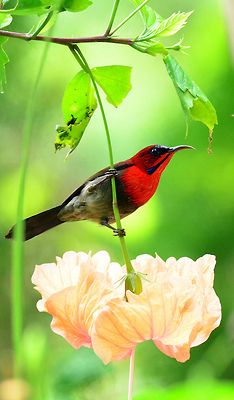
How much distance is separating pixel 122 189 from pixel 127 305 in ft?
0.25

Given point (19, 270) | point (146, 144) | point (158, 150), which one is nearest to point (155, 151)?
point (158, 150)

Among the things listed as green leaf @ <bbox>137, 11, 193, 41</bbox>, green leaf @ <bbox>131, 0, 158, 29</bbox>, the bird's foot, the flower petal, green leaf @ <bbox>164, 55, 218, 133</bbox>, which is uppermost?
green leaf @ <bbox>131, 0, 158, 29</bbox>

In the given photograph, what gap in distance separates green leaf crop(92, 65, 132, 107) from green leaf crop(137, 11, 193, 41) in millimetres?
25

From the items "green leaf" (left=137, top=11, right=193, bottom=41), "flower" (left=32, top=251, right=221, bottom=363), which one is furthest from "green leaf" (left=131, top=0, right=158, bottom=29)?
"flower" (left=32, top=251, right=221, bottom=363)

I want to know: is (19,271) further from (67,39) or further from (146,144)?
(146,144)

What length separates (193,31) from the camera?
6.52 feet

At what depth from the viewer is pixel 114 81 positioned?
1.26 feet

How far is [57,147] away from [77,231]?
5.77ft

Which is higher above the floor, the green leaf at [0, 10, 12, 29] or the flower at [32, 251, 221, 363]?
the green leaf at [0, 10, 12, 29]

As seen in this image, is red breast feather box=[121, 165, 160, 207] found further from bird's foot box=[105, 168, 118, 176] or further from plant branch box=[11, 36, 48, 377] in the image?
plant branch box=[11, 36, 48, 377]

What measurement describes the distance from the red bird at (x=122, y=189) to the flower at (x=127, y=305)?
2 cm

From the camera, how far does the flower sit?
0.31 meters

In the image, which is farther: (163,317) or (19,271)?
(163,317)

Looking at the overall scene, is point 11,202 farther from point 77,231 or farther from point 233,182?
point 233,182
